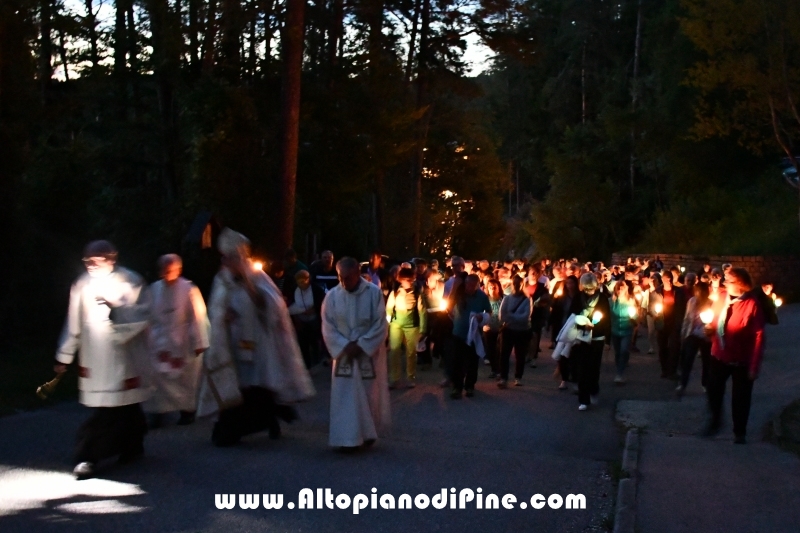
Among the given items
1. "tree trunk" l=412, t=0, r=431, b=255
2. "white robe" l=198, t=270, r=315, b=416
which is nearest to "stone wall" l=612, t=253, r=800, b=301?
"tree trunk" l=412, t=0, r=431, b=255

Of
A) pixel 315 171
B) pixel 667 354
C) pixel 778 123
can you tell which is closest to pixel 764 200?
pixel 778 123

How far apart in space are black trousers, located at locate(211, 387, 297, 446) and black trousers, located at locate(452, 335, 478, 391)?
4142mm

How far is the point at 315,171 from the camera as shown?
85.4ft

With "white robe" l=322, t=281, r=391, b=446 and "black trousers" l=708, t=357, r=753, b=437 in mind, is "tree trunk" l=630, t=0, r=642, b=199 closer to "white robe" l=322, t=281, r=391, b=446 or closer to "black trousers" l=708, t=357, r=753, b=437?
"black trousers" l=708, t=357, r=753, b=437

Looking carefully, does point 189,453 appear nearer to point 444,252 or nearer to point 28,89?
point 28,89

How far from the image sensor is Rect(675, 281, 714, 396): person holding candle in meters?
13.1

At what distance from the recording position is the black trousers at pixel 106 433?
7930 mm

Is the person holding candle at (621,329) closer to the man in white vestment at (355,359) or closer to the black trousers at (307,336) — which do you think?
the black trousers at (307,336)

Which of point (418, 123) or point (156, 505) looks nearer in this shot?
point (156, 505)

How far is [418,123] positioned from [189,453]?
1157 inches

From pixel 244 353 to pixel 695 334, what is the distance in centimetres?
701

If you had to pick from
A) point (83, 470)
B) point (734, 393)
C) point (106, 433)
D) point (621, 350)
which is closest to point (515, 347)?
point (621, 350)

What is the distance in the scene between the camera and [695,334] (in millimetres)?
13406

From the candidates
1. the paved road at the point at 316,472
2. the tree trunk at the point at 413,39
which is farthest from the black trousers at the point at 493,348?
the tree trunk at the point at 413,39
